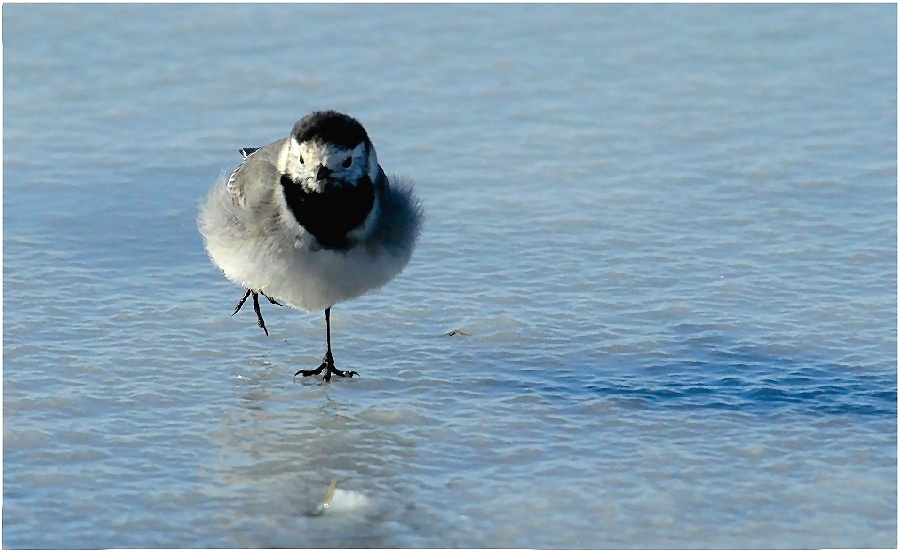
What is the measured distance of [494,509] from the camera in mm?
5172

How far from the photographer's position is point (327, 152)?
6086 mm

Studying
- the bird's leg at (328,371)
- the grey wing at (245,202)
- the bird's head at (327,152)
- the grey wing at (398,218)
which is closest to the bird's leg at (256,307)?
the grey wing at (245,202)

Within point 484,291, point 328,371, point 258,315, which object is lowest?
point 328,371

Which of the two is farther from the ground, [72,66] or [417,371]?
[72,66]

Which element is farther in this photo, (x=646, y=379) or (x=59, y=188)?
(x=59, y=188)

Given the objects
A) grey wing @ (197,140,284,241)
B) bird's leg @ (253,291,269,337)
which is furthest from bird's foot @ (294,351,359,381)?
grey wing @ (197,140,284,241)

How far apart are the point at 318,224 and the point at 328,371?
0.64m

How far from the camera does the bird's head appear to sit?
605cm

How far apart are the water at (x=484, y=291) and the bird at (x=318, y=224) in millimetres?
402

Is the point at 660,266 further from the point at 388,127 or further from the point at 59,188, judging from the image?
the point at 59,188

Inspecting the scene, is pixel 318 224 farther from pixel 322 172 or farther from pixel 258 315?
pixel 258 315

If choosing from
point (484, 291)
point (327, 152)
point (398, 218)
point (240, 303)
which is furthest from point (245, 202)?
point (484, 291)

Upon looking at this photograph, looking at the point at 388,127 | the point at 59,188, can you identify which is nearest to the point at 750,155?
the point at 388,127

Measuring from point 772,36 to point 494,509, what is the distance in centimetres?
592
